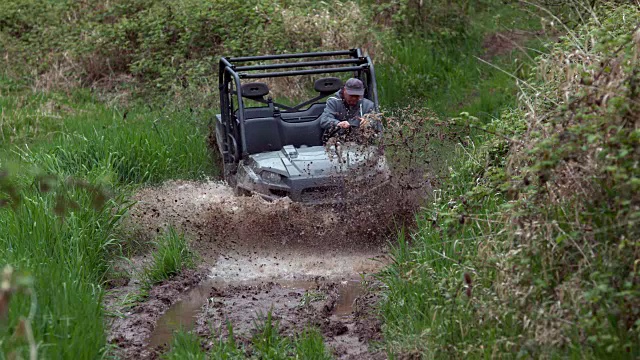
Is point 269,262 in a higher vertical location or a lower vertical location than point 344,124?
lower

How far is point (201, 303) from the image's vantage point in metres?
7.63

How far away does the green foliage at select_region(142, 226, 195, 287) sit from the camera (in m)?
8.02

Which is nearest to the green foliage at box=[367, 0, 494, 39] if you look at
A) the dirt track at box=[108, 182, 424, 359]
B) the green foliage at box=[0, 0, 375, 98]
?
the green foliage at box=[0, 0, 375, 98]

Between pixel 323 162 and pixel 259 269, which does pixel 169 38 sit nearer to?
pixel 323 162

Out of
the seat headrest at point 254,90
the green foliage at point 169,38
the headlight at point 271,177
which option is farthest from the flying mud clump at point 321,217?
the green foliage at point 169,38

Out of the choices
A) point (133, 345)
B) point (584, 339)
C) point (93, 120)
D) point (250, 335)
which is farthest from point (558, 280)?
point (93, 120)

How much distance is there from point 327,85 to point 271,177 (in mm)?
1861

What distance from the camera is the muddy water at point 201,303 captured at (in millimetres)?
6941

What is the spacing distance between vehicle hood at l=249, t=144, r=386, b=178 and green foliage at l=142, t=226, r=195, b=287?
1.19m

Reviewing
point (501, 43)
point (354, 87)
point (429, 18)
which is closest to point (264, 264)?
point (354, 87)

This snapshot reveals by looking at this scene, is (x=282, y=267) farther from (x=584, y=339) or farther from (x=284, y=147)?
(x=584, y=339)

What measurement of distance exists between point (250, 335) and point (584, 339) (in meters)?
2.56

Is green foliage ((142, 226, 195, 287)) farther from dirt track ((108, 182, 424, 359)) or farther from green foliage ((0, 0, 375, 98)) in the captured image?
green foliage ((0, 0, 375, 98))

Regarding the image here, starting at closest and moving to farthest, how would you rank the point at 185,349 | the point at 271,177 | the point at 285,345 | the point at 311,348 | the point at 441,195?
the point at 185,349 → the point at 311,348 → the point at 285,345 → the point at 441,195 → the point at 271,177
